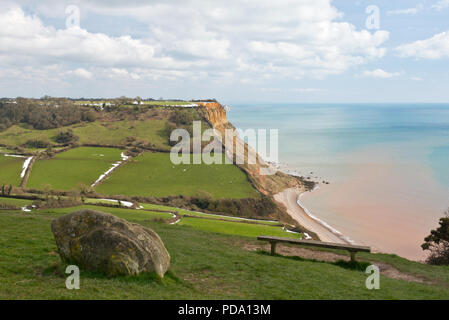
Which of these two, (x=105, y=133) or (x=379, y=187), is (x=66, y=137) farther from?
(x=379, y=187)

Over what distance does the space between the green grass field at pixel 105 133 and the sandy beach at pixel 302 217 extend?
33155 mm

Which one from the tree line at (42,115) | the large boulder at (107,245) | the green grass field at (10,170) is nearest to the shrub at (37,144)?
the green grass field at (10,170)

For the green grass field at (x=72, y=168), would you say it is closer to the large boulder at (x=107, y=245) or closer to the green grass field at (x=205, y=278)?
the green grass field at (x=205, y=278)

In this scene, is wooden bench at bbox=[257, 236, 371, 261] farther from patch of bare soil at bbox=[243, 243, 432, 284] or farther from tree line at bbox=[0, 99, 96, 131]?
tree line at bbox=[0, 99, 96, 131]

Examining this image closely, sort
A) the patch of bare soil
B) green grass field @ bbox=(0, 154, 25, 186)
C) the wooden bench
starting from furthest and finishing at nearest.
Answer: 1. green grass field @ bbox=(0, 154, 25, 186)
2. the wooden bench
3. the patch of bare soil

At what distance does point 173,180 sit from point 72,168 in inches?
791

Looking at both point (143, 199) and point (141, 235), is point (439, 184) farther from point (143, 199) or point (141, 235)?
point (141, 235)

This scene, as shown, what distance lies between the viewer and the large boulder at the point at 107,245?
31.3 feet

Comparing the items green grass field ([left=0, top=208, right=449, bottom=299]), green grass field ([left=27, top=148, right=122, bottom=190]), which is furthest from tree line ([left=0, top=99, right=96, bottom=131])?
green grass field ([left=0, top=208, right=449, bottom=299])

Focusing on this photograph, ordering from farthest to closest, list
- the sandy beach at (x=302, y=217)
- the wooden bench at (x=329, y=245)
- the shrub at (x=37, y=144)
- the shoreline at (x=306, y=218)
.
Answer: the shrub at (x=37, y=144)
the sandy beach at (x=302, y=217)
the shoreline at (x=306, y=218)
the wooden bench at (x=329, y=245)

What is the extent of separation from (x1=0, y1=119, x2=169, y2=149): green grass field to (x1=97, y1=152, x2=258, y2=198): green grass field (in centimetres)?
1382

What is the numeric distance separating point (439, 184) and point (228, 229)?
59561 mm

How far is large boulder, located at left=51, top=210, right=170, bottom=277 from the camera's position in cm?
955
